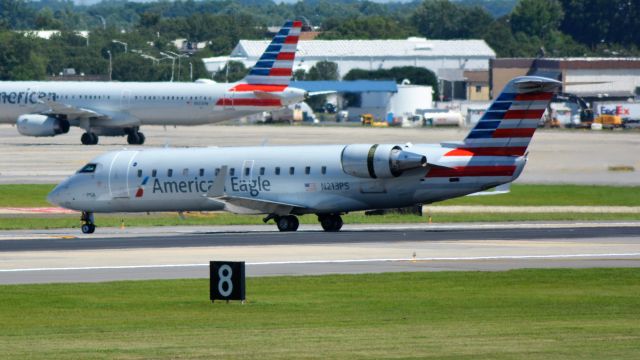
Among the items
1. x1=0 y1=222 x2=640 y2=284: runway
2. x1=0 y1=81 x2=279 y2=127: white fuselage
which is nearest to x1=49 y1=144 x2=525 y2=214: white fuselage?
x1=0 y1=222 x2=640 y2=284: runway

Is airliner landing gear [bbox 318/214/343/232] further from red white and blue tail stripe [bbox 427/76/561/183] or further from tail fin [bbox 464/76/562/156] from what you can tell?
tail fin [bbox 464/76/562/156]

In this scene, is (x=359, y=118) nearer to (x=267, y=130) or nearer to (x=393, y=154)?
(x=267, y=130)

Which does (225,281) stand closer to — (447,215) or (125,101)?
(447,215)

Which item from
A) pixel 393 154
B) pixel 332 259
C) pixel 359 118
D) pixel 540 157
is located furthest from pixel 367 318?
pixel 359 118

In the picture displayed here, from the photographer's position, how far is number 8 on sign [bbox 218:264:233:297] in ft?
94.7

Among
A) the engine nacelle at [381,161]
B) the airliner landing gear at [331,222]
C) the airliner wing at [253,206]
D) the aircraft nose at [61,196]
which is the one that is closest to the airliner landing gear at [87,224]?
the aircraft nose at [61,196]

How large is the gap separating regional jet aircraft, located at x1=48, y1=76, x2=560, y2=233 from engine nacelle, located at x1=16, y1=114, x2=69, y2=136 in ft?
170

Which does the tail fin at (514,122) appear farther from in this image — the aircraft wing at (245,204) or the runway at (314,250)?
the aircraft wing at (245,204)

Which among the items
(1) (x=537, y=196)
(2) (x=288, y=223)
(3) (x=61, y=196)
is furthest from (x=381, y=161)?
(1) (x=537, y=196)

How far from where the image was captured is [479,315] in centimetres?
2692

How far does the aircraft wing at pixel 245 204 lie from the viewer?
162ft

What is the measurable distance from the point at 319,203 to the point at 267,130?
291 ft

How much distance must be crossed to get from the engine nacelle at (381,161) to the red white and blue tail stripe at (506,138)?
103cm

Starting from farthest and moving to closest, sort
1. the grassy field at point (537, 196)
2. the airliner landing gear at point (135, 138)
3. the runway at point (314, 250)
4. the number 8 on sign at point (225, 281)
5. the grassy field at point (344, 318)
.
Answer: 1. the airliner landing gear at point (135, 138)
2. the grassy field at point (537, 196)
3. the runway at point (314, 250)
4. the number 8 on sign at point (225, 281)
5. the grassy field at point (344, 318)
